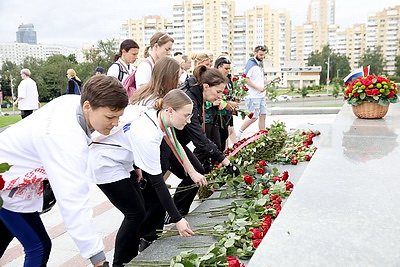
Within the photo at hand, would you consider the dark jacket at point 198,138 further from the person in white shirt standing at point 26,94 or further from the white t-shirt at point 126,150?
the person in white shirt standing at point 26,94

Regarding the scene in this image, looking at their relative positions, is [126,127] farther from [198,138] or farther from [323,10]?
[323,10]

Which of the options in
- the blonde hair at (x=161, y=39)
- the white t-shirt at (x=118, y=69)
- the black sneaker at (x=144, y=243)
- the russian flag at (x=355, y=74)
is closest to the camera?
the black sneaker at (x=144, y=243)

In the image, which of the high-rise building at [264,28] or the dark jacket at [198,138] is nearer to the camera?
the dark jacket at [198,138]

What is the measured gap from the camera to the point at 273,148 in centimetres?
405

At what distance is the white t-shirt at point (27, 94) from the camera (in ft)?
27.8

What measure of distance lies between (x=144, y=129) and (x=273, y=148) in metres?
2.06

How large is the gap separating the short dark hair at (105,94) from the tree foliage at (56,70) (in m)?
46.1

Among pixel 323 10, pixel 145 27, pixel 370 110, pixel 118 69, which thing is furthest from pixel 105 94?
pixel 323 10

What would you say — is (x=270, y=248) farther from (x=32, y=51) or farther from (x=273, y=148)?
(x=32, y=51)

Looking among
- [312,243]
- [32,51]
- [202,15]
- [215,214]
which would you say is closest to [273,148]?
[215,214]

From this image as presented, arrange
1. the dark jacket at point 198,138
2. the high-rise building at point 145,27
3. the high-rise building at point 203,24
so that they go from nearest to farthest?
the dark jacket at point 198,138 < the high-rise building at point 203,24 < the high-rise building at point 145,27

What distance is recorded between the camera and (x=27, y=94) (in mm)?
8531

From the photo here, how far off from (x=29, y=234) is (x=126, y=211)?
616 mm

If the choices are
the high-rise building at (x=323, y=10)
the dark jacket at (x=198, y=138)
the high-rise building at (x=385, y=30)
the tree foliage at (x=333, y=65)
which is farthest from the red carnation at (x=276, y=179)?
the high-rise building at (x=323, y=10)
